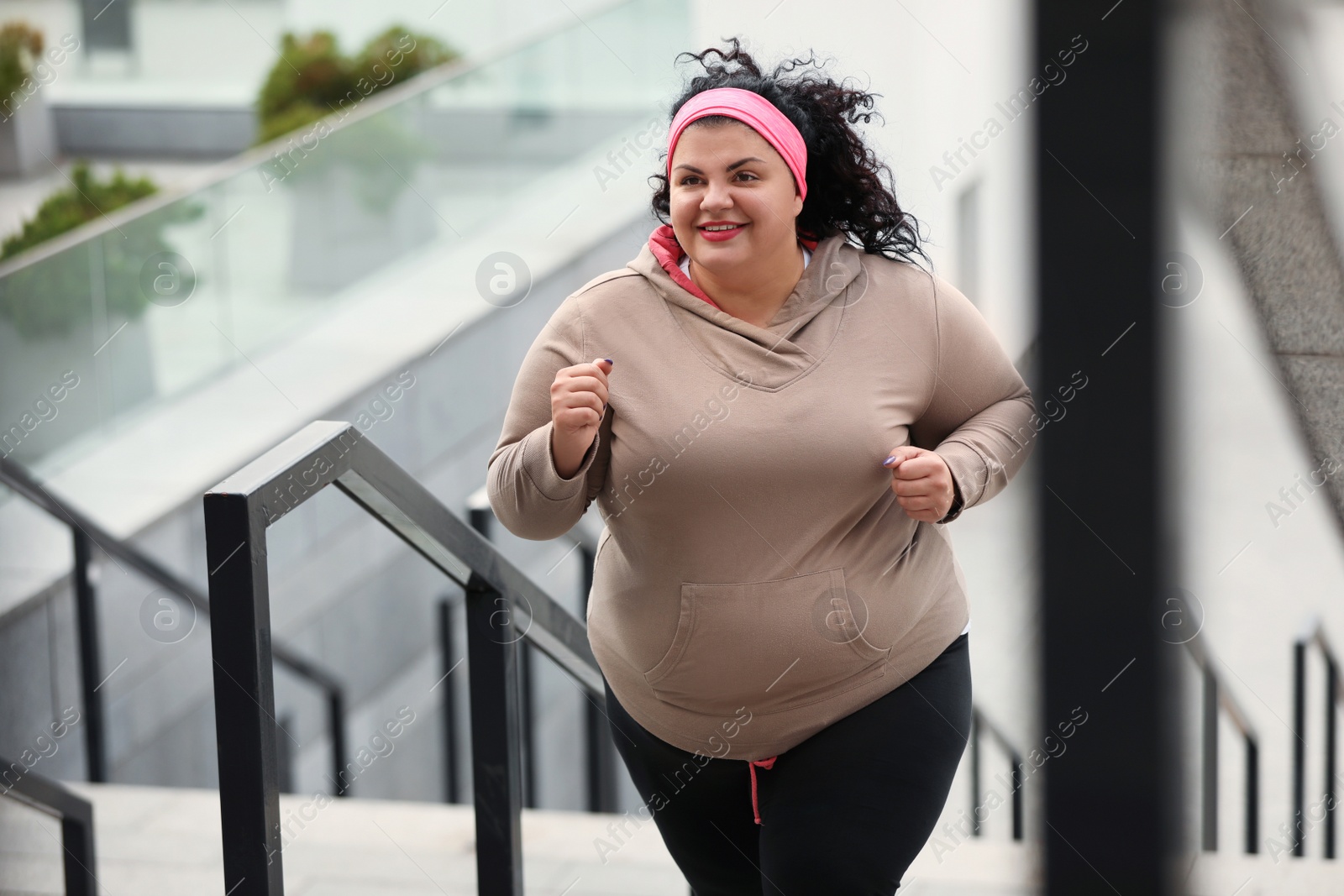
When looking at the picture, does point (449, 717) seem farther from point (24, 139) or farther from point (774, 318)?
point (24, 139)

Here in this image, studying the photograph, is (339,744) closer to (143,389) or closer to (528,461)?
(143,389)

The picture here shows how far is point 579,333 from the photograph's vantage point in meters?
1.96

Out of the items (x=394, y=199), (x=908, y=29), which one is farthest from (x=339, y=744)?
(x=908, y=29)

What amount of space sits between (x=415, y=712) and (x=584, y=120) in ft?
16.1

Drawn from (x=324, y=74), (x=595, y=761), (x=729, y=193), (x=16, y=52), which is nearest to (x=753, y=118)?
(x=729, y=193)

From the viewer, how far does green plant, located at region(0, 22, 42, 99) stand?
11562mm

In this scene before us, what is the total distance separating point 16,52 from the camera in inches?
460

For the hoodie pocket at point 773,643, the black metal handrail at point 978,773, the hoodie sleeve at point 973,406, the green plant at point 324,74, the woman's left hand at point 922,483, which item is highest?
the green plant at point 324,74

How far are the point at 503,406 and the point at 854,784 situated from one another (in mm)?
5448

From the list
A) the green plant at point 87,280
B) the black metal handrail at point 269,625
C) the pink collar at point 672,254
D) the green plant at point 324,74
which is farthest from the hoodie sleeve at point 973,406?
the green plant at point 324,74

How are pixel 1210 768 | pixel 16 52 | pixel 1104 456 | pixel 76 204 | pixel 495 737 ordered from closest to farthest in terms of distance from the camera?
1. pixel 1104 456
2. pixel 495 737
3. pixel 1210 768
4. pixel 76 204
5. pixel 16 52

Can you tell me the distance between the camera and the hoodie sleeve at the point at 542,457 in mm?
1883

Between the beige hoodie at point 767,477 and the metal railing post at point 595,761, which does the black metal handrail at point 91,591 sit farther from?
the beige hoodie at point 767,477

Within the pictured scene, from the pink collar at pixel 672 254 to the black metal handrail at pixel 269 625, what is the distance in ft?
1.53
